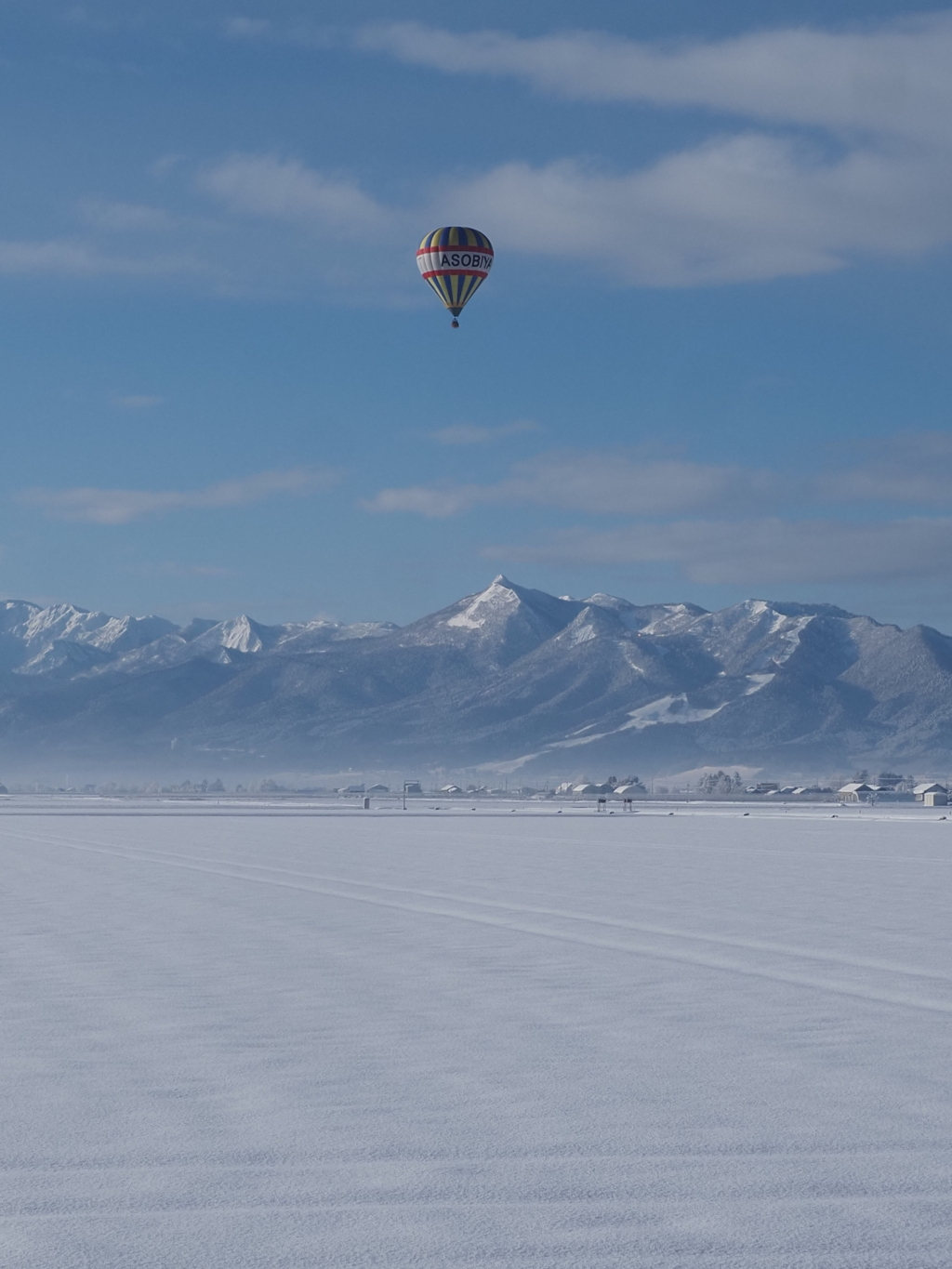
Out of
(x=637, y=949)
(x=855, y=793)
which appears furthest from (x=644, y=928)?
(x=855, y=793)

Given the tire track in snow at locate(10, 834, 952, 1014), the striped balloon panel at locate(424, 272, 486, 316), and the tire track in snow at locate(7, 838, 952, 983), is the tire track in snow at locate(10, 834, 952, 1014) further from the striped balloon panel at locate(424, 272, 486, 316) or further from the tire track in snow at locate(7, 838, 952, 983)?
the striped balloon panel at locate(424, 272, 486, 316)

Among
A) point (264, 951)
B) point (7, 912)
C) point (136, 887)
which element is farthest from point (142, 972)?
point (136, 887)

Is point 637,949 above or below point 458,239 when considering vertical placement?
below

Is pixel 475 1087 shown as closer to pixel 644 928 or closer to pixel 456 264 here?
pixel 644 928

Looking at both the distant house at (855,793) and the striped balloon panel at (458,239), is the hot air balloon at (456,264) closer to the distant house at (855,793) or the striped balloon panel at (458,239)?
the striped balloon panel at (458,239)

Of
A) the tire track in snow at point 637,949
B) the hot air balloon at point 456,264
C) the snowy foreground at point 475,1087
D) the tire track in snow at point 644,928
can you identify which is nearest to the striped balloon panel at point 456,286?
the hot air balloon at point 456,264

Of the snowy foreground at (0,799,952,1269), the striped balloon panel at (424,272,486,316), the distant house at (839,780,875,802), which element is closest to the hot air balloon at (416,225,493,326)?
the striped balloon panel at (424,272,486,316)
